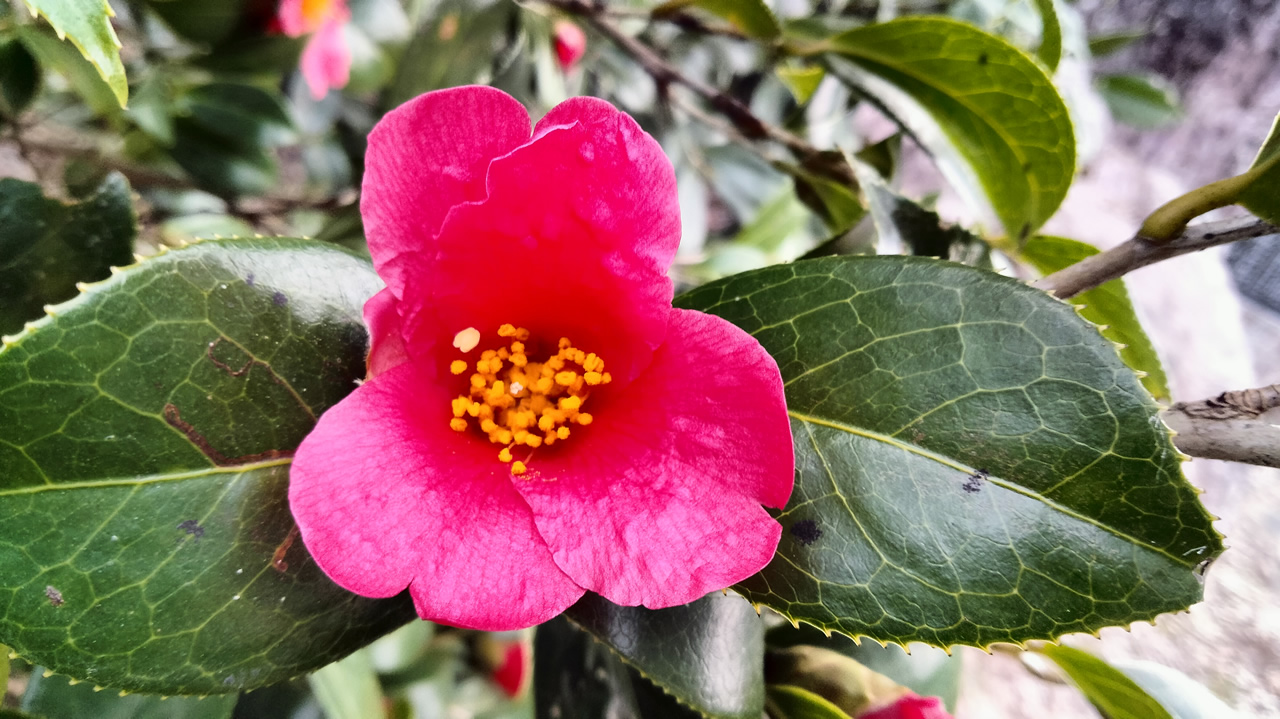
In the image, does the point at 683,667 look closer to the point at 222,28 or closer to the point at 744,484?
the point at 744,484

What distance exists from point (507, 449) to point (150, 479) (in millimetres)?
199

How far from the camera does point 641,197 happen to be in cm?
39

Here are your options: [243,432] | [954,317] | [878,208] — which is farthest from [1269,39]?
[243,432]

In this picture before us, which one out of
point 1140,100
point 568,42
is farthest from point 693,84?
point 1140,100

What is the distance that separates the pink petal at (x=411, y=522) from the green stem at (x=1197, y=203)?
437 mm

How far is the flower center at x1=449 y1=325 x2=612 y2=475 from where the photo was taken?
18.2 inches

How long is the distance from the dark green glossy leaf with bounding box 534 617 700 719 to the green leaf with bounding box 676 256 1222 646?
0.36 meters

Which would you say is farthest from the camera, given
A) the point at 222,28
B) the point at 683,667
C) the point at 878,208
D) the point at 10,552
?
the point at 222,28

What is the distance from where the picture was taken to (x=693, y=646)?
505 mm

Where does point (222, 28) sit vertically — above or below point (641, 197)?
below

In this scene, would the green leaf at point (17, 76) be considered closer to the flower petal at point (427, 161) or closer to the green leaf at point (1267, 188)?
the flower petal at point (427, 161)

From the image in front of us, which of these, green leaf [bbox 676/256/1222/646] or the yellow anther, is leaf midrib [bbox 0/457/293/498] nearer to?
the yellow anther

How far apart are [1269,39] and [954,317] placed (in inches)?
95.9

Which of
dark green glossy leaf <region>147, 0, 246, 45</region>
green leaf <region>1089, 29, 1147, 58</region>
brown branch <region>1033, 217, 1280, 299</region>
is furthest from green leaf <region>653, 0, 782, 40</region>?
green leaf <region>1089, 29, 1147, 58</region>
